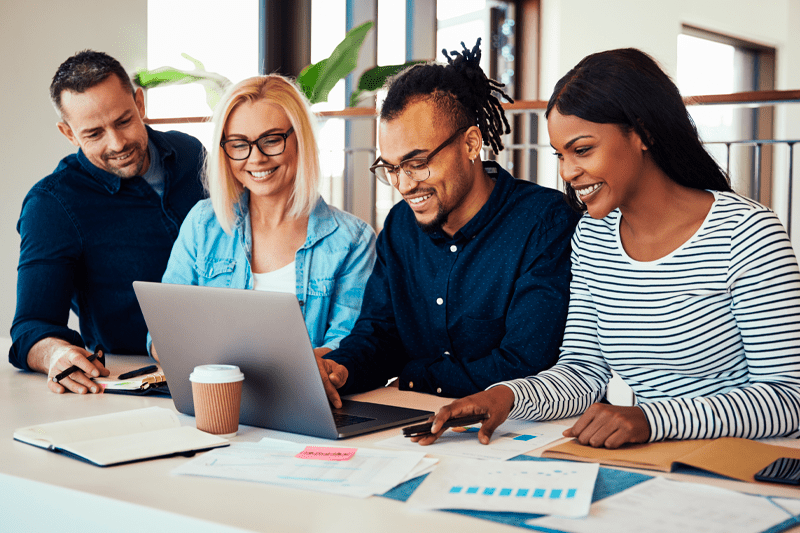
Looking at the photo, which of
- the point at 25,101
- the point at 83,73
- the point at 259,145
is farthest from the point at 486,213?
the point at 25,101

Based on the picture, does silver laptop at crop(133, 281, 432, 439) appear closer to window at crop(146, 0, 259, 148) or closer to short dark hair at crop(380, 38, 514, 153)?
A: short dark hair at crop(380, 38, 514, 153)

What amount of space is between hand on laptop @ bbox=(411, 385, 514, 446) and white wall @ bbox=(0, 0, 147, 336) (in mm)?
2830

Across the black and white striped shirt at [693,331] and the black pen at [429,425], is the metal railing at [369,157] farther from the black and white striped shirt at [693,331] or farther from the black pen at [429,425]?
the black pen at [429,425]

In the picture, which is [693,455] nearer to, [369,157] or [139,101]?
[139,101]

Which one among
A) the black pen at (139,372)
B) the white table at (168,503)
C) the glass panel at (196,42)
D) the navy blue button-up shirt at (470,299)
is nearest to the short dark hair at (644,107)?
the navy blue button-up shirt at (470,299)

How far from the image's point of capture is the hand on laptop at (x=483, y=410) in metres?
1.12

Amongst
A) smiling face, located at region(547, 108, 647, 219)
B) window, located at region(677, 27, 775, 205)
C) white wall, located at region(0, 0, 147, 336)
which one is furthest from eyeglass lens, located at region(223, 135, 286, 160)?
window, located at region(677, 27, 775, 205)

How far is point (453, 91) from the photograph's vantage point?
1673 mm

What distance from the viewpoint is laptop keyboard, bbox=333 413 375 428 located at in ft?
4.05

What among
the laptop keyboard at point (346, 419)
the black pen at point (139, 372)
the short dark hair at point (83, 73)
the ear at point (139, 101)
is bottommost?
the black pen at point (139, 372)

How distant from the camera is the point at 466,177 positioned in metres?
1.65

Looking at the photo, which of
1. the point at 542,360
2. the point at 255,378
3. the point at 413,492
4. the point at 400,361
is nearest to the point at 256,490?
the point at 413,492

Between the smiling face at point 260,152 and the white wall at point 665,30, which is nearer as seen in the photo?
the smiling face at point 260,152

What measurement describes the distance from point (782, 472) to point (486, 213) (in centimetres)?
85
